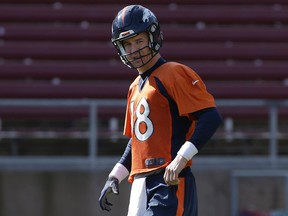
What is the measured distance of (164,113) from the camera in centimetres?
339

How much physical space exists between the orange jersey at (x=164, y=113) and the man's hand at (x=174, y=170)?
0.53 feet

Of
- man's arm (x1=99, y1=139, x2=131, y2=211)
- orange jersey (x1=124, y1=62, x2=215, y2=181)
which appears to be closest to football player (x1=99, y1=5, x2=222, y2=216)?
orange jersey (x1=124, y1=62, x2=215, y2=181)

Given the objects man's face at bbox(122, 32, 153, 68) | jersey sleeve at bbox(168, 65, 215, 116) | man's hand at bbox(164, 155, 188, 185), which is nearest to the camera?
man's hand at bbox(164, 155, 188, 185)

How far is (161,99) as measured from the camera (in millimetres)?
3381

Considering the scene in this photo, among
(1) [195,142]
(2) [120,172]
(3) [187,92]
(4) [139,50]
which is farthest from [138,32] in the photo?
(2) [120,172]

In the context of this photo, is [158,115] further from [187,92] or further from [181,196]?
[181,196]

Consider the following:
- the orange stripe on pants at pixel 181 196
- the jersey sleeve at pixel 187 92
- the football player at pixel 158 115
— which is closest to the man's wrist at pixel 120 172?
the football player at pixel 158 115

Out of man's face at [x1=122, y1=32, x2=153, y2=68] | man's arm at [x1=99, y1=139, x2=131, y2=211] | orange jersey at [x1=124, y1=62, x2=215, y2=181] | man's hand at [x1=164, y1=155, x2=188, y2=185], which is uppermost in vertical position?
man's face at [x1=122, y1=32, x2=153, y2=68]

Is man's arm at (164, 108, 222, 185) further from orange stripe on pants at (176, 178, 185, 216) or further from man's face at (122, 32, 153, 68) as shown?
man's face at (122, 32, 153, 68)

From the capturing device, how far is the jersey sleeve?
3.30m

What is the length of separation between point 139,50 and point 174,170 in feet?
1.70

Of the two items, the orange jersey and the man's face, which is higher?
the man's face

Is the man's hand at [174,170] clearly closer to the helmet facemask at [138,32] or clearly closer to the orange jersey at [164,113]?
the orange jersey at [164,113]

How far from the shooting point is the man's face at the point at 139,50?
3402mm
